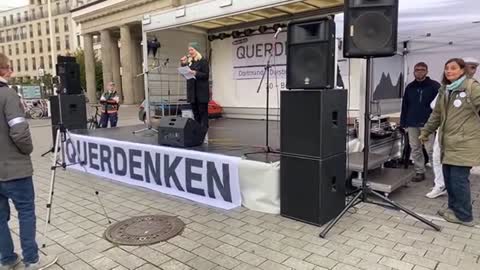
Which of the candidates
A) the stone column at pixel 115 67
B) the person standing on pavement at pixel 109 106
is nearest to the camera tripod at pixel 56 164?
the person standing on pavement at pixel 109 106

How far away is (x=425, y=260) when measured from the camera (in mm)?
2814

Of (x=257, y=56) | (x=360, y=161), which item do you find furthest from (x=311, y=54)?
(x=257, y=56)

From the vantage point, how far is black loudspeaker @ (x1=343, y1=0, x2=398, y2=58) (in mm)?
3312

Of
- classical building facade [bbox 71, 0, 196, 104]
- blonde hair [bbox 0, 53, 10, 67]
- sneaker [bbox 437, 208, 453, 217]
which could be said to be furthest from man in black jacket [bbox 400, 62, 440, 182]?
classical building facade [bbox 71, 0, 196, 104]

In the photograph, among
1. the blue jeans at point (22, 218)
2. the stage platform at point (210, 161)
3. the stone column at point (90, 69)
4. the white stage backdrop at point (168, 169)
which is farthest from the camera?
the stone column at point (90, 69)

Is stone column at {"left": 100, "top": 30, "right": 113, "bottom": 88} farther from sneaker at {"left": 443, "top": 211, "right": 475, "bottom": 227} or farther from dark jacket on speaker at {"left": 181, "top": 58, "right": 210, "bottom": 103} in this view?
sneaker at {"left": 443, "top": 211, "right": 475, "bottom": 227}

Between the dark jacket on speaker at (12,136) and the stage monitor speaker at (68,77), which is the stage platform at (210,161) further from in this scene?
the dark jacket on speaker at (12,136)

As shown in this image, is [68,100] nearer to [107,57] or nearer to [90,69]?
[107,57]

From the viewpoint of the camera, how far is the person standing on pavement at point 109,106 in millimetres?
8867

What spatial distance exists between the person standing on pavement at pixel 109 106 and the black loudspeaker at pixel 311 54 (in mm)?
6311

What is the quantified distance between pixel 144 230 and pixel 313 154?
178 centimetres

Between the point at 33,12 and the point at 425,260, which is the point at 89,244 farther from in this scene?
the point at 33,12

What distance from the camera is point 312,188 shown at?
353cm

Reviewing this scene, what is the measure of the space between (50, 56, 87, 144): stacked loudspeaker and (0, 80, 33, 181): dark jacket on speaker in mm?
4854
